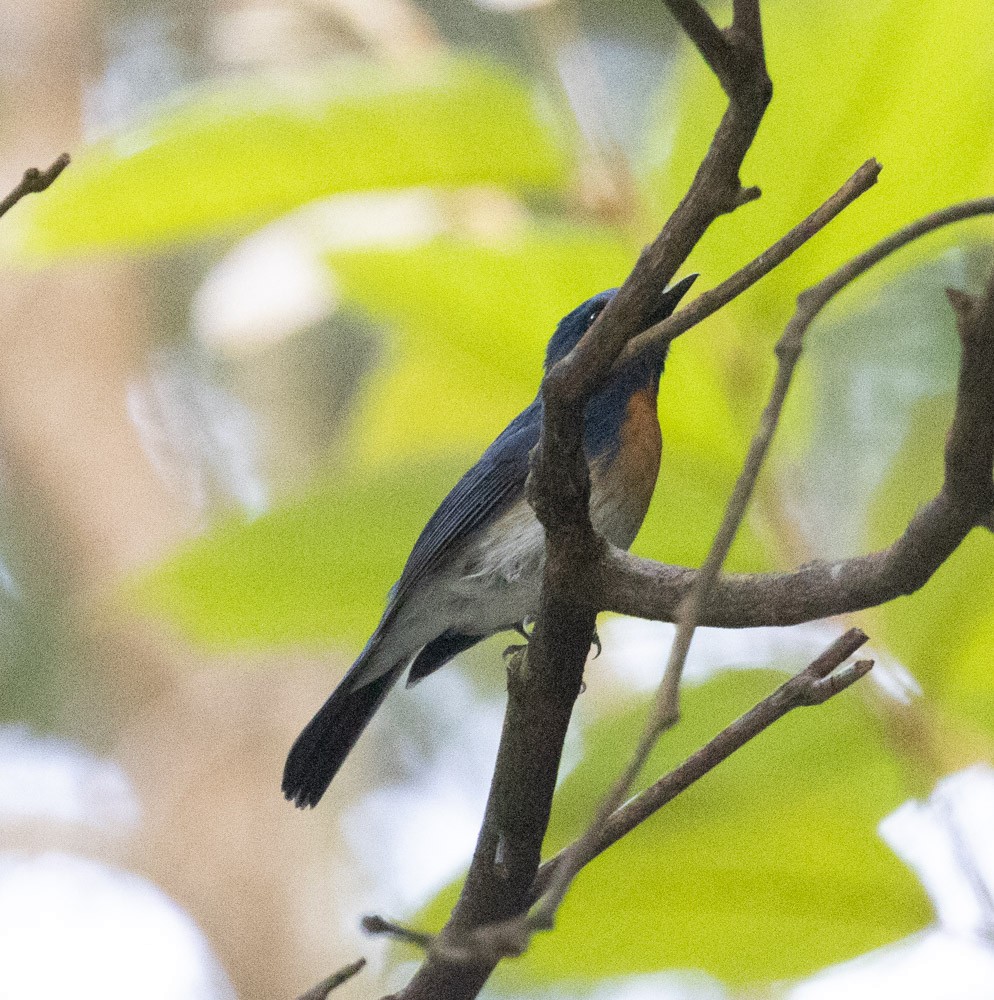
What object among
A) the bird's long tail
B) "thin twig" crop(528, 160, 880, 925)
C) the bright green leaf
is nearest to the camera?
"thin twig" crop(528, 160, 880, 925)

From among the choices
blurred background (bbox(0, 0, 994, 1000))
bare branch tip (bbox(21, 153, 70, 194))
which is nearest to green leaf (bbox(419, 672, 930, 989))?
blurred background (bbox(0, 0, 994, 1000))

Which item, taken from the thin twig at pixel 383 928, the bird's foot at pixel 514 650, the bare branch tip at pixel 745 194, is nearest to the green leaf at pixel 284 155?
the bird's foot at pixel 514 650

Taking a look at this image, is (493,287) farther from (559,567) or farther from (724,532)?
(724,532)

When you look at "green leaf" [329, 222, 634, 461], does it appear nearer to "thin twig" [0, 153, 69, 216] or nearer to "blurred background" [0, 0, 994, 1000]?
"blurred background" [0, 0, 994, 1000]

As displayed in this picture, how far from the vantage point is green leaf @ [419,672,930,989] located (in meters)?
1.77

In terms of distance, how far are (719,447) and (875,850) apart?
61 cm

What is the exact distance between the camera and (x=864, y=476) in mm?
3062

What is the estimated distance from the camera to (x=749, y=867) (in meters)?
1.81

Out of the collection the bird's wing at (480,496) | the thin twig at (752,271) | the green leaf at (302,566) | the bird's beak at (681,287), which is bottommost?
the thin twig at (752,271)

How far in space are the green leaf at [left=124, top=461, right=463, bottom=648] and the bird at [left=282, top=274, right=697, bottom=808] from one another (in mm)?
584

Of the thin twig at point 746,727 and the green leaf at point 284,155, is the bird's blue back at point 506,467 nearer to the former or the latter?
the green leaf at point 284,155

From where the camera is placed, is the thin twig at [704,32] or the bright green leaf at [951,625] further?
the bright green leaf at [951,625]

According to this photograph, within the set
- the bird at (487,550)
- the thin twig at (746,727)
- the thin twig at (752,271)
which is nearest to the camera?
the thin twig at (752,271)

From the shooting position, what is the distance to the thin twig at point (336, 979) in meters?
1.41
